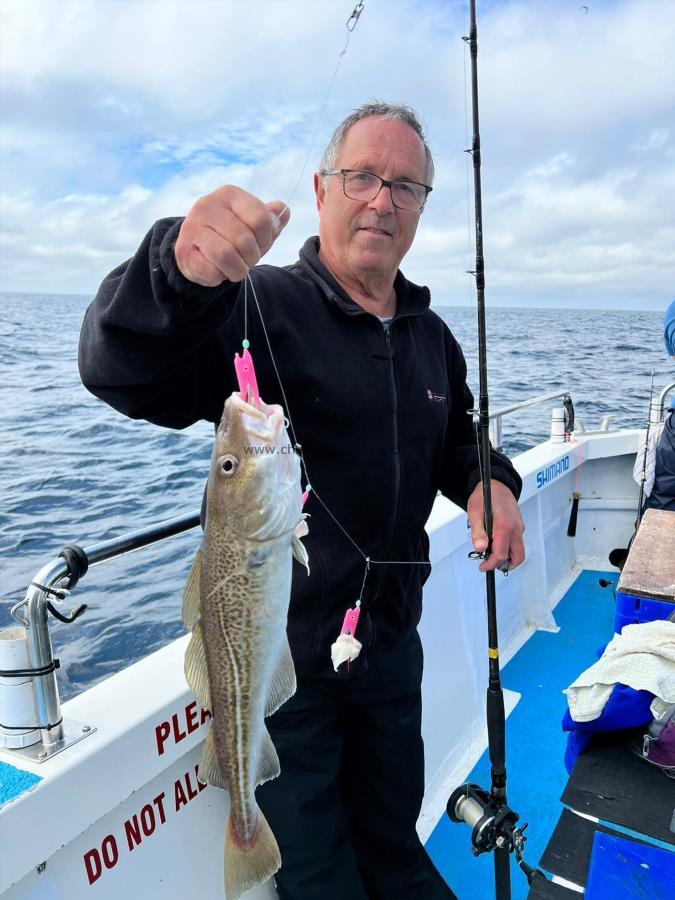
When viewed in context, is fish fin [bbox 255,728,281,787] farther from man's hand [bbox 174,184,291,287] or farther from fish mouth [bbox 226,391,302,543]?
man's hand [bbox 174,184,291,287]

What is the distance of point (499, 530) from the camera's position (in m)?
2.29

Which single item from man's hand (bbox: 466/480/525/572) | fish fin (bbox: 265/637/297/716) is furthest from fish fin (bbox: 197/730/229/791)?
man's hand (bbox: 466/480/525/572)

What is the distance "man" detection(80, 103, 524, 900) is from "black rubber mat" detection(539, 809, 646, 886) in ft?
1.56

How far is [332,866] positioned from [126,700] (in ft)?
2.69

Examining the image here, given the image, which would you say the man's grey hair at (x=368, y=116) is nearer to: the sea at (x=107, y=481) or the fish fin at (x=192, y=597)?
the sea at (x=107, y=481)

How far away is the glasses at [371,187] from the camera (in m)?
2.08

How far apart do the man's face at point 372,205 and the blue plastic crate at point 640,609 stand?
2.14m

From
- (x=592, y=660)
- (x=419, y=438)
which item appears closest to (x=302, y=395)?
(x=419, y=438)

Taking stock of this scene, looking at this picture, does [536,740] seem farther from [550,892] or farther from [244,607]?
[244,607]

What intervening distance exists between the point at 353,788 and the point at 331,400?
133cm

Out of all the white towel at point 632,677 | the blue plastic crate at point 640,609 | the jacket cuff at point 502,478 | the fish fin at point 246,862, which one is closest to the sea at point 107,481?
the jacket cuff at point 502,478

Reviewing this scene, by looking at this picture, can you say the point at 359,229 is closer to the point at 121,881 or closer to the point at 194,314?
the point at 194,314

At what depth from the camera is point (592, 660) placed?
4.48 meters

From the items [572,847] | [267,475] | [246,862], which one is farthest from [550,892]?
[267,475]
